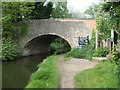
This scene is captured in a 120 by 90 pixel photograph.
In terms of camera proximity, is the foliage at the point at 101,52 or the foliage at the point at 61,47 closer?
the foliage at the point at 101,52

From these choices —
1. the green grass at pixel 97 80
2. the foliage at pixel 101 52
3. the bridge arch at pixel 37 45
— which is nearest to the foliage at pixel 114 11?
the green grass at pixel 97 80

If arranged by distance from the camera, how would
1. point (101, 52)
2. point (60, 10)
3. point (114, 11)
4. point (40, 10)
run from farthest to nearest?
1. point (60, 10)
2. point (40, 10)
3. point (101, 52)
4. point (114, 11)

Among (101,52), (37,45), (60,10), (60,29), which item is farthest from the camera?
(60,10)

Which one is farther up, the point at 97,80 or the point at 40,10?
the point at 40,10

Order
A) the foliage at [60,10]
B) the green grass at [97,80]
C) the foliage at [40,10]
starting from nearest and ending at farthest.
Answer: the green grass at [97,80] < the foliage at [40,10] < the foliage at [60,10]

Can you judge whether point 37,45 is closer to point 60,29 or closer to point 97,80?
point 60,29

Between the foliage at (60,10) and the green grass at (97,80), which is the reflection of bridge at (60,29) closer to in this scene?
the green grass at (97,80)

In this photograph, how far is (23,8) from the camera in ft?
44.4

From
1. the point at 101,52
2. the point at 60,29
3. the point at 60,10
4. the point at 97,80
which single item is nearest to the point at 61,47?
the point at 60,29

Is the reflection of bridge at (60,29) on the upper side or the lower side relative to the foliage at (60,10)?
lower

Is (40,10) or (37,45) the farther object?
(40,10)

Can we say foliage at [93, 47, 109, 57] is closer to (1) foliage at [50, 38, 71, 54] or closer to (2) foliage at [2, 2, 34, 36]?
(2) foliage at [2, 2, 34, 36]

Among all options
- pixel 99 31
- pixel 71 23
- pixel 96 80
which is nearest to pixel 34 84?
pixel 96 80

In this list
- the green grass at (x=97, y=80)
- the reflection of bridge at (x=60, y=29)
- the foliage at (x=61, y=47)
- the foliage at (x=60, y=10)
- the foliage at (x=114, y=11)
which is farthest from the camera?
the foliage at (x=60, y=10)
